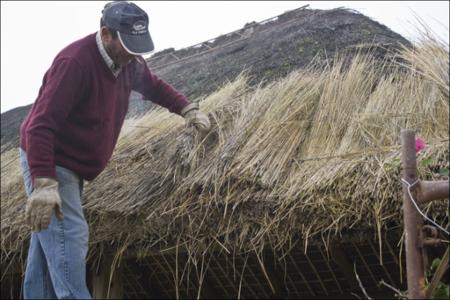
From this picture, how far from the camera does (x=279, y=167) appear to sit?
3.30 m

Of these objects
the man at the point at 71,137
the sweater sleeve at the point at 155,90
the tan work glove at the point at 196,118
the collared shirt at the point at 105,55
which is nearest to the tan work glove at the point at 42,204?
the man at the point at 71,137

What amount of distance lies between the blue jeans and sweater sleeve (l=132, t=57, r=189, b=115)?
70 cm

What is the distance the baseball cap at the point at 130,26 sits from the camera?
3.08m

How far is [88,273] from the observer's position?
4477 mm

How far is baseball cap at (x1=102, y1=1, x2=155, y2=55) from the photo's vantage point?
3.08 meters

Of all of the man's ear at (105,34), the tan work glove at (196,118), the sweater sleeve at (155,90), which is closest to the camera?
the man's ear at (105,34)

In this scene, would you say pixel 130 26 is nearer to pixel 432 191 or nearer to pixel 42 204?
pixel 42 204

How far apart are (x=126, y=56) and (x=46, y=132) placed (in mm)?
517

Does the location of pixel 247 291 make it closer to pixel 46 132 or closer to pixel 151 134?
pixel 151 134

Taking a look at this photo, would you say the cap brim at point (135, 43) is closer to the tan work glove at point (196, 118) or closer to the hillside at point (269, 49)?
the tan work glove at point (196, 118)

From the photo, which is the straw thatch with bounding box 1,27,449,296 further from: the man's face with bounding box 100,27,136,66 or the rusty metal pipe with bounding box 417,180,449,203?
the rusty metal pipe with bounding box 417,180,449,203

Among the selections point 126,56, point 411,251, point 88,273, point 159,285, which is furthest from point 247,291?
point 411,251

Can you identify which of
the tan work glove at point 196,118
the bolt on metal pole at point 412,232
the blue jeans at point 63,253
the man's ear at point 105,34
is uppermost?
the man's ear at point 105,34

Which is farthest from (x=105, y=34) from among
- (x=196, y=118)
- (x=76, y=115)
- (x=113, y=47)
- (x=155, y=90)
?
(x=196, y=118)
